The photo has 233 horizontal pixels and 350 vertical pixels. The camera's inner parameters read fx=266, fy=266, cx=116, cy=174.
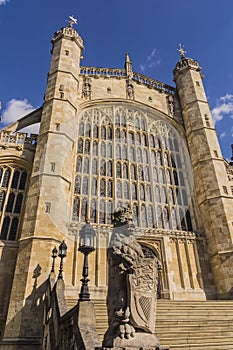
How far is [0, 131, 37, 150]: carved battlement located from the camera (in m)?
13.4

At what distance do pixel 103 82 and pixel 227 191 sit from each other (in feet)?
33.4

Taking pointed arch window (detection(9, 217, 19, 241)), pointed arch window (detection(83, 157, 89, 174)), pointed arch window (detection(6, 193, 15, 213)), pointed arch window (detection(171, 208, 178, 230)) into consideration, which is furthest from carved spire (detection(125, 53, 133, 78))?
pointed arch window (detection(9, 217, 19, 241))

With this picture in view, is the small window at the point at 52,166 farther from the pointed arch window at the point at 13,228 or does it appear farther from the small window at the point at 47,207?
the pointed arch window at the point at 13,228

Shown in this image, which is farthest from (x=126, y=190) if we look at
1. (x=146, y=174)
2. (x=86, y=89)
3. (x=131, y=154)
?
(x=86, y=89)

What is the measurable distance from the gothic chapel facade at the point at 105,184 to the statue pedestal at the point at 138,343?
Answer: 545 centimetres

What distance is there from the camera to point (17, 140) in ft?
45.3

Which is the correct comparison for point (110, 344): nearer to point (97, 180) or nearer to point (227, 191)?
point (97, 180)

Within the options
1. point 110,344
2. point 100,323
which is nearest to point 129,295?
point 110,344

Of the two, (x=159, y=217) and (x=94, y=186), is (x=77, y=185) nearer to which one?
(x=94, y=186)

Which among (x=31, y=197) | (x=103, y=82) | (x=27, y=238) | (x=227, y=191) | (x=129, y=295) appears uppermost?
(x=103, y=82)

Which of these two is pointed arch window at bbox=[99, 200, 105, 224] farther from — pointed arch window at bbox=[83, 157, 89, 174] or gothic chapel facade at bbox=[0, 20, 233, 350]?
pointed arch window at bbox=[83, 157, 89, 174]

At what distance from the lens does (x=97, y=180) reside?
1358 centimetres

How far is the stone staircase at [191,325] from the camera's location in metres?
5.88

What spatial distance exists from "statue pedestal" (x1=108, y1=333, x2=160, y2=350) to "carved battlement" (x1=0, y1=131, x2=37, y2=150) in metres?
11.6
